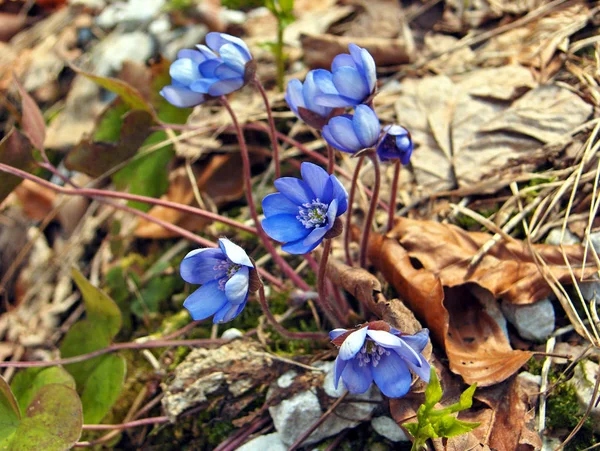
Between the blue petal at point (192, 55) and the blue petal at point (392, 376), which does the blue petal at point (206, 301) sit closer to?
the blue petal at point (392, 376)

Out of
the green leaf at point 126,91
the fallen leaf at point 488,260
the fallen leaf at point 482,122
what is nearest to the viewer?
the fallen leaf at point 488,260

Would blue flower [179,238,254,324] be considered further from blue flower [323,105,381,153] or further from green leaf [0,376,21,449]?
green leaf [0,376,21,449]

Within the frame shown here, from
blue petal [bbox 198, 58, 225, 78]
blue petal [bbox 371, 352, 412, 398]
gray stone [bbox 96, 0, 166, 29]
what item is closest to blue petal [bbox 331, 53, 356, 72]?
blue petal [bbox 198, 58, 225, 78]

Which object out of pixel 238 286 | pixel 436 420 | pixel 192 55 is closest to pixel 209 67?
pixel 192 55

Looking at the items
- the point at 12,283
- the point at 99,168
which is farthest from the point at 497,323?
the point at 12,283

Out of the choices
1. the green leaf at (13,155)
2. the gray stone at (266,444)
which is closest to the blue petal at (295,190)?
the gray stone at (266,444)

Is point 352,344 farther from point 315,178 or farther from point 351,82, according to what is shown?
point 351,82
